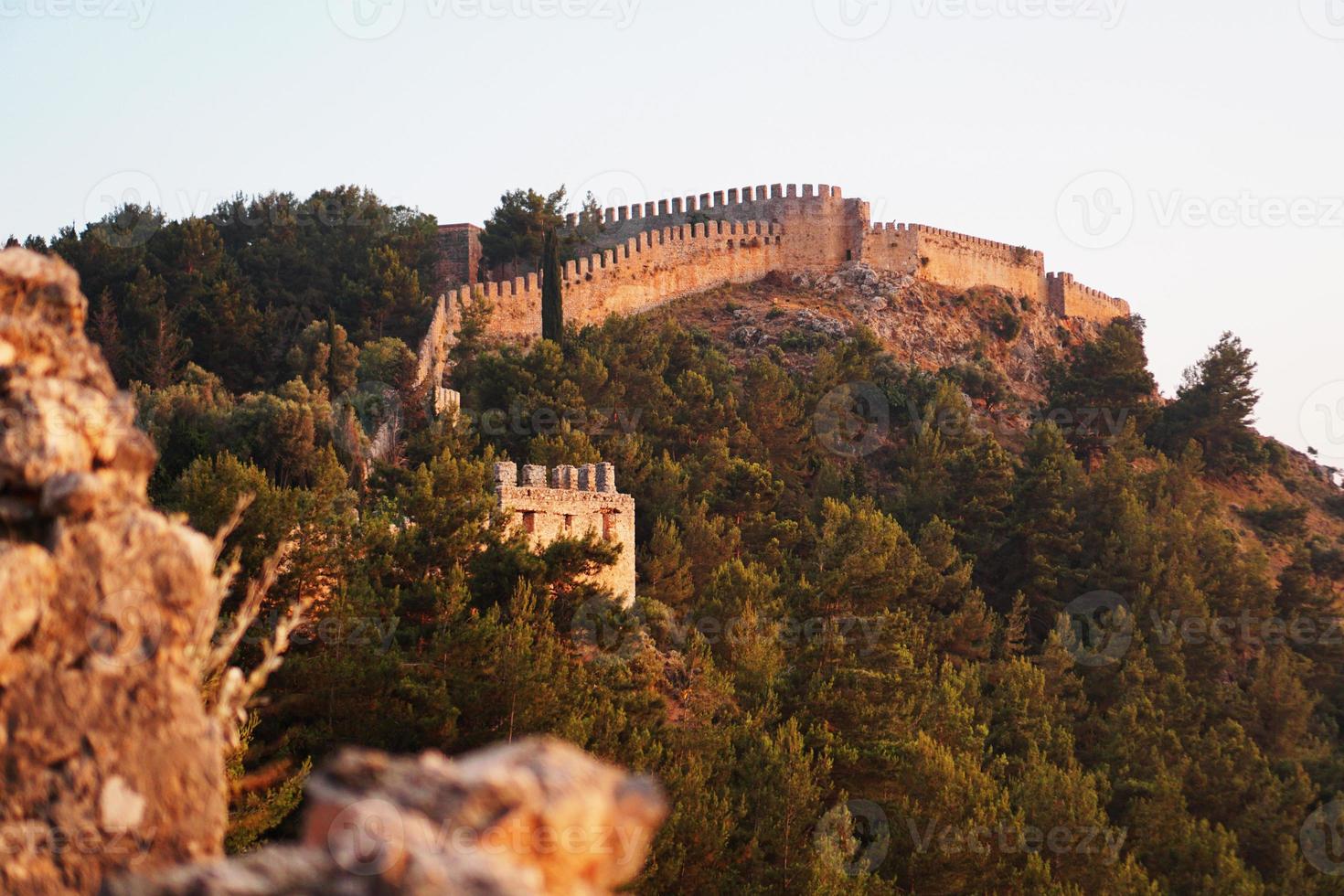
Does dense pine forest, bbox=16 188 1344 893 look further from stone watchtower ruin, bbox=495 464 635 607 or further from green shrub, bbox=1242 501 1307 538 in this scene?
stone watchtower ruin, bbox=495 464 635 607

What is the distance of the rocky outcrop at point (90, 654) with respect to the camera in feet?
17.5

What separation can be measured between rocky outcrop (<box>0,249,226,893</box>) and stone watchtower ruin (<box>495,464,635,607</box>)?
19.1 meters

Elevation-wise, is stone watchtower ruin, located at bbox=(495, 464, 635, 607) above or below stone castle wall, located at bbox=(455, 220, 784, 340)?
below

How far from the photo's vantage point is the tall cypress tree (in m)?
44.8

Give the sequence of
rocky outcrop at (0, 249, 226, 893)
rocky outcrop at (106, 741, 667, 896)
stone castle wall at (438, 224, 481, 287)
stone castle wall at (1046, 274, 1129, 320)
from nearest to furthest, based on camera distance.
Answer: rocky outcrop at (106, 741, 667, 896)
rocky outcrop at (0, 249, 226, 893)
stone castle wall at (438, 224, 481, 287)
stone castle wall at (1046, 274, 1129, 320)

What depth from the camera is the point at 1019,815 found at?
25.3 m

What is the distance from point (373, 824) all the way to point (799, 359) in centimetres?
4775

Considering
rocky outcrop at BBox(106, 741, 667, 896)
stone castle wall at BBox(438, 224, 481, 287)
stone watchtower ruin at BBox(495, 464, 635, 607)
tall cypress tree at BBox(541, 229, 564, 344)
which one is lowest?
rocky outcrop at BBox(106, 741, 667, 896)

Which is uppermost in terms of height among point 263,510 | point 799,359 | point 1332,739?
point 799,359

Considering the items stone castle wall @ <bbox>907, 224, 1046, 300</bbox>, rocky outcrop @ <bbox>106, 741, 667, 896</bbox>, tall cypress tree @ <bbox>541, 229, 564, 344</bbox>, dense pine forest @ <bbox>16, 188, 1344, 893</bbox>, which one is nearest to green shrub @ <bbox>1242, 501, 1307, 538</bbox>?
dense pine forest @ <bbox>16, 188, 1344, 893</bbox>

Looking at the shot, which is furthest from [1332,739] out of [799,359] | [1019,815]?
[799,359]

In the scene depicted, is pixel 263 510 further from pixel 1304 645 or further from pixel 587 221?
pixel 587 221

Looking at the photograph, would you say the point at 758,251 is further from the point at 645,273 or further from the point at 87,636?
the point at 87,636

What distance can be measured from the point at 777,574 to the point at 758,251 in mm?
28127
